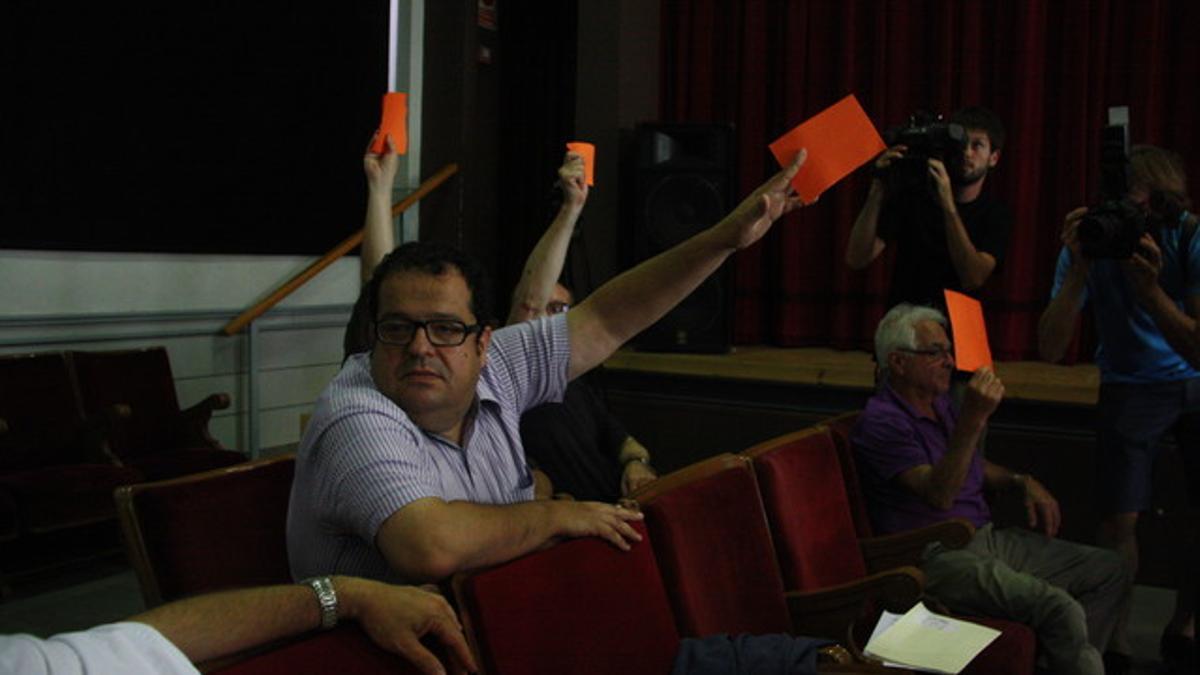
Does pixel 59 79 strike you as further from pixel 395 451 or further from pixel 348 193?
pixel 395 451

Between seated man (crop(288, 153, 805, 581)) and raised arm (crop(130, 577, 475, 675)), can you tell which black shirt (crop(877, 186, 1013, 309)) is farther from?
raised arm (crop(130, 577, 475, 675))

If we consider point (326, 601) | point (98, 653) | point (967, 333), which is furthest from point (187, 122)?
point (98, 653)

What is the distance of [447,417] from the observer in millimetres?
1620

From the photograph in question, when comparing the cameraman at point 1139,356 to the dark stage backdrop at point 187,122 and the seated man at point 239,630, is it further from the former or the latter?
the dark stage backdrop at point 187,122

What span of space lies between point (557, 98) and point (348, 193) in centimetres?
111

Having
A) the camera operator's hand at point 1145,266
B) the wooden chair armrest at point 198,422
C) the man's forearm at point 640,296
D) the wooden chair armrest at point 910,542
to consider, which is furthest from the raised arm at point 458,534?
the wooden chair armrest at point 198,422

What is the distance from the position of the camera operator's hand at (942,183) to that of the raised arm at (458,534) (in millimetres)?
2099

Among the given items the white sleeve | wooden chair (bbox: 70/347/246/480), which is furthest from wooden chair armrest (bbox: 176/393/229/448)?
the white sleeve

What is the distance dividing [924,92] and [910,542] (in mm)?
3198

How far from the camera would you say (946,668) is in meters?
1.93

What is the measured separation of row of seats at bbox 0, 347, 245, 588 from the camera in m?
3.35

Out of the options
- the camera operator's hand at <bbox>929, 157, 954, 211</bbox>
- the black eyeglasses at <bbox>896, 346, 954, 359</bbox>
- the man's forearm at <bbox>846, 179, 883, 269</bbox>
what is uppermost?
the camera operator's hand at <bbox>929, 157, 954, 211</bbox>

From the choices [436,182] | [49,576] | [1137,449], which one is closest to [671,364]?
[436,182]

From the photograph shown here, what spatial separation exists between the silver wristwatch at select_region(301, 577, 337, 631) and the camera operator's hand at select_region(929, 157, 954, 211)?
2.50 meters
